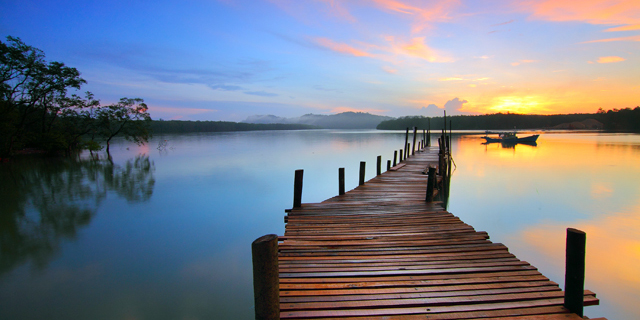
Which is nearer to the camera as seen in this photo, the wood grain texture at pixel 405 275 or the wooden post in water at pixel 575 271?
the wooden post in water at pixel 575 271

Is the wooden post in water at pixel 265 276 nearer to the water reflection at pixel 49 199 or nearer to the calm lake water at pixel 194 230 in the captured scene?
the calm lake water at pixel 194 230

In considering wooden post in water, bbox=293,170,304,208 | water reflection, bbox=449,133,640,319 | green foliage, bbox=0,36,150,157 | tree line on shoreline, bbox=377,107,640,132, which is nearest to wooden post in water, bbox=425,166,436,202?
water reflection, bbox=449,133,640,319

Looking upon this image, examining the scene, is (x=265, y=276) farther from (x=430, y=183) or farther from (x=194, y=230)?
(x=194, y=230)

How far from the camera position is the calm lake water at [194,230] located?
5840mm

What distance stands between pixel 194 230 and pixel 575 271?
9613 millimetres

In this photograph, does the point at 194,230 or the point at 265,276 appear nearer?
the point at 265,276

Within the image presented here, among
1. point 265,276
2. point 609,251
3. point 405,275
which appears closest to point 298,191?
point 405,275

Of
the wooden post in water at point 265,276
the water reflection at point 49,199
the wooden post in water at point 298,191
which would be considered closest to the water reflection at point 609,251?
the wooden post in water at point 298,191

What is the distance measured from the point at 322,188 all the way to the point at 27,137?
1265 inches

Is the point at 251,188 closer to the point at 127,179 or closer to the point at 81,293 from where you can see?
the point at 127,179

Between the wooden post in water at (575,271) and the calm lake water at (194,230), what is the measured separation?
4.04 m

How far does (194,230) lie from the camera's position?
32.1ft

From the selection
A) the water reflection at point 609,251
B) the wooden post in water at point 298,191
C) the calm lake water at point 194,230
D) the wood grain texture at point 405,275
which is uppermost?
the wooden post in water at point 298,191

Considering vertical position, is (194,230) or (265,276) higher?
(265,276)
